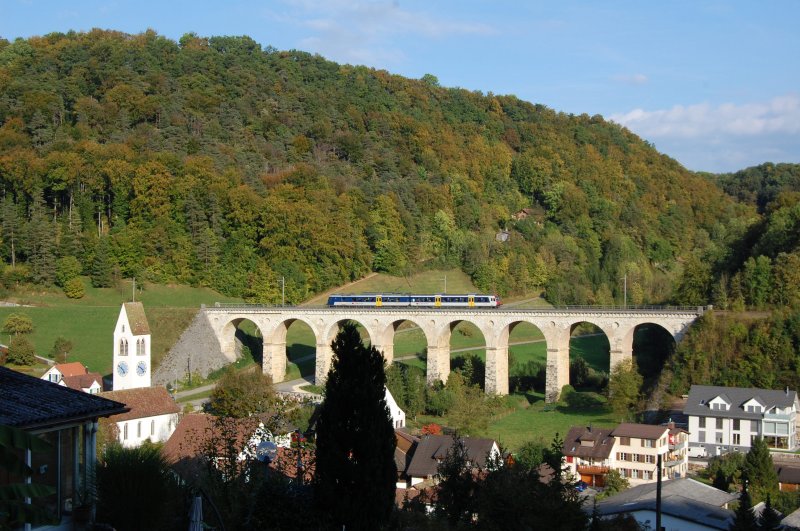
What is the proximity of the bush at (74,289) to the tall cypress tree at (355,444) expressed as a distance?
48.4 meters

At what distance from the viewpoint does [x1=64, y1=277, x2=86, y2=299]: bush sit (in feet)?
193

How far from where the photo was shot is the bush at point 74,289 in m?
58.7

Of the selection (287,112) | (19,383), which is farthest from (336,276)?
(19,383)

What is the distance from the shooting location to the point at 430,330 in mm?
53125

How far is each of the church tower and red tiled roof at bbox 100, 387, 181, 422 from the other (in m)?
4.69

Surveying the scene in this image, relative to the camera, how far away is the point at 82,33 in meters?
99.1

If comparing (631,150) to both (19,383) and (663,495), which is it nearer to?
(663,495)

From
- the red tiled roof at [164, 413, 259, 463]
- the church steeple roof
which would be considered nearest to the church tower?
the church steeple roof

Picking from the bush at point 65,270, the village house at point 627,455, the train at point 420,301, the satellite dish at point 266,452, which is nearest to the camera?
the satellite dish at point 266,452

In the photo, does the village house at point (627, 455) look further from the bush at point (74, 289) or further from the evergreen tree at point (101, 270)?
the evergreen tree at point (101, 270)

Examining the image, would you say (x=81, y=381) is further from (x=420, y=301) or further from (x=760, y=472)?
(x=760, y=472)

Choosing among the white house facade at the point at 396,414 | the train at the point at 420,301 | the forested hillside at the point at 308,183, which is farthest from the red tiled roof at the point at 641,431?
the forested hillside at the point at 308,183

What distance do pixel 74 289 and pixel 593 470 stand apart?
123ft

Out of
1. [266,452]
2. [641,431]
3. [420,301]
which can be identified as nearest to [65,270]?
[420,301]
